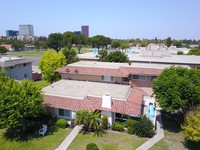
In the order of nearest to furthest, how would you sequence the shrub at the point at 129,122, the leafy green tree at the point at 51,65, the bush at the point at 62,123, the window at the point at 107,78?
the shrub at the point at 129,122 < the bush at the point at 62,123 < the window at the point at 107,78 < the leafy green tree at the point at 51,65

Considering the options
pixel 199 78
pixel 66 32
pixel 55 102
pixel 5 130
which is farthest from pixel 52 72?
pixel 66 32

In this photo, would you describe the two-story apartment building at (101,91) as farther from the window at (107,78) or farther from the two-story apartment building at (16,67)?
the two-story apartment building at (16,67)

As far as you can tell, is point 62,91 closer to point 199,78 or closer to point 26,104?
point 26,104

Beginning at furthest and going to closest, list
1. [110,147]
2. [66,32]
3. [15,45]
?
1. [15,45]
2. [66,32]
3. [110,147]

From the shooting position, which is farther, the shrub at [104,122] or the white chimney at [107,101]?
the white chimney at [107,101]

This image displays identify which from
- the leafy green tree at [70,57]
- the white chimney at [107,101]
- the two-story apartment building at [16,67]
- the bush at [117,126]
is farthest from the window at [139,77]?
the two-story apartment building at [16,67]

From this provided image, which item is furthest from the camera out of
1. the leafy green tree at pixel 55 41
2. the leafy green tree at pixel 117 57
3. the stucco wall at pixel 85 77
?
the leafy green tree at pixel 55 41
